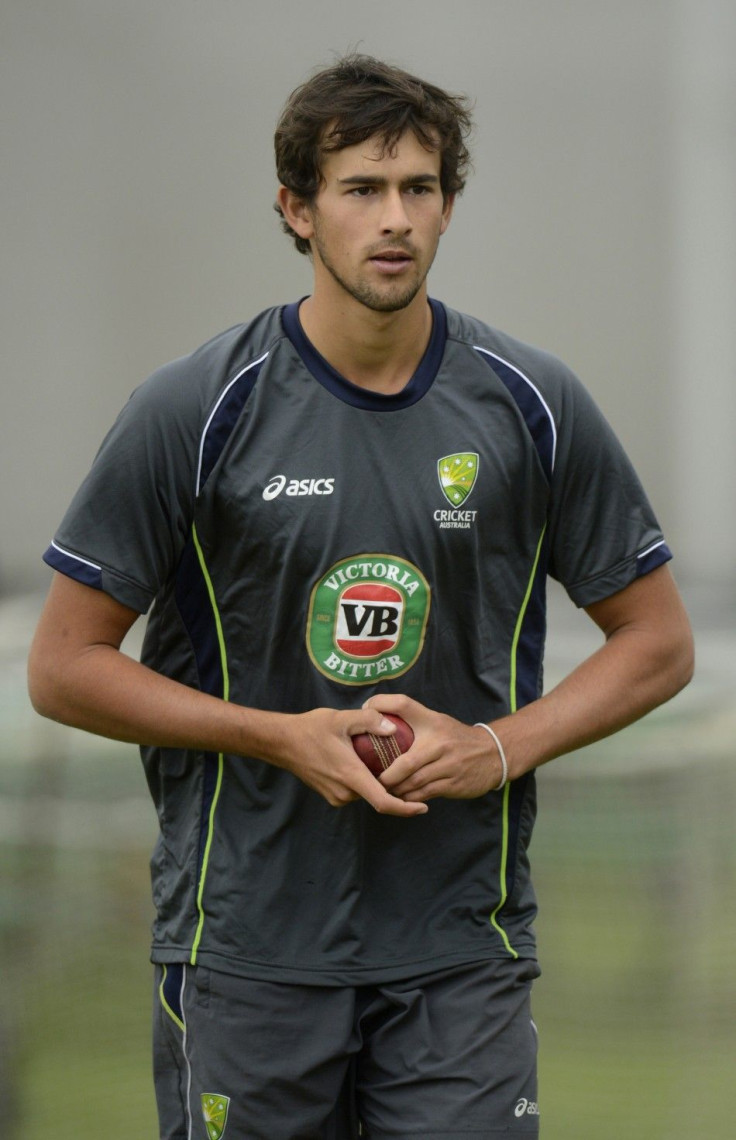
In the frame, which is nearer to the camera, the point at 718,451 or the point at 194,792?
the point at 194,792

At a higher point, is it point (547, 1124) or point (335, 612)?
point (335, 612)

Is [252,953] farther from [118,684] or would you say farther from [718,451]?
[718,451]

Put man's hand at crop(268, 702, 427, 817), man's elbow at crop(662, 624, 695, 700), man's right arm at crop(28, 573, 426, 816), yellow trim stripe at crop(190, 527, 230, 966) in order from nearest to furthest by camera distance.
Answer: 1. man's hand at crop(268, 702, 427, 817)
2. man's right arm at crop(28, 573, 426, 816)
3. yellow trim stripe at crop(190, 527, 230, 966)
4. man's elbow at crop(662, 624, 695, 700)

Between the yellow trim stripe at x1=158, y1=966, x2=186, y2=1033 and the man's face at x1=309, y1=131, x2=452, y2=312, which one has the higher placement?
the man's face at x1=309, y1=131, x2=452, y2=312

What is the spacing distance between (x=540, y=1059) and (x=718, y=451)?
1495 mm

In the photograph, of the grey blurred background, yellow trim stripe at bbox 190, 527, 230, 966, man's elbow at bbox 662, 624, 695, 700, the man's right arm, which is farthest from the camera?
the grey blurred background

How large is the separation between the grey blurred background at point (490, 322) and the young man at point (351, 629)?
112cm

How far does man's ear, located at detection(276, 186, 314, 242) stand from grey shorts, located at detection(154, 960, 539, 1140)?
1214 millimetres

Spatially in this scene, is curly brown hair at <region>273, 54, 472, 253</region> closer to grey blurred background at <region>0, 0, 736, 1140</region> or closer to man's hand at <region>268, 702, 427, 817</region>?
man's hand at <region>268, 702, 427, 817</region>

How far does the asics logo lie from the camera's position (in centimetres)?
260

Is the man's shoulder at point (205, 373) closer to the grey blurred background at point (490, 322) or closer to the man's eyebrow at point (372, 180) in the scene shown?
the man's eyebrow at point (372, 180)

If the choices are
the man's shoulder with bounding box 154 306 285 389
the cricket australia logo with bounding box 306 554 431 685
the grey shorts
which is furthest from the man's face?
the grey shorts

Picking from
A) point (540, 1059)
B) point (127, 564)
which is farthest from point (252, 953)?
point (540, 1059)

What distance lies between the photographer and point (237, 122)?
389cm
